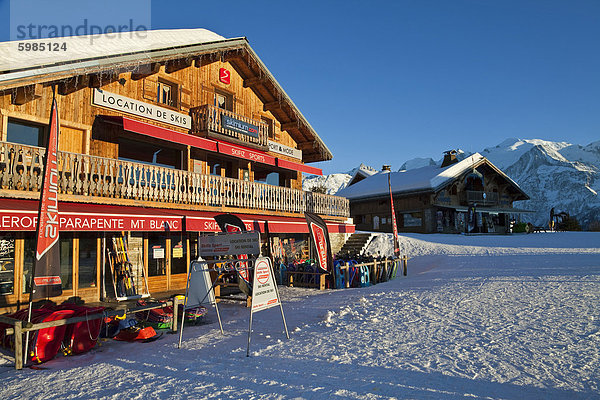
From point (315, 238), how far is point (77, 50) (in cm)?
965

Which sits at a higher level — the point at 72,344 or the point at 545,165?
the point at 545,165

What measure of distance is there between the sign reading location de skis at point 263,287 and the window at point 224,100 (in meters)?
11.6

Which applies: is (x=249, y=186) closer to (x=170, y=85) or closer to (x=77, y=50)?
(x=170, y=85)

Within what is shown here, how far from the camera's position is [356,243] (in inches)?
897

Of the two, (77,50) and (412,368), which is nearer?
(412,368)

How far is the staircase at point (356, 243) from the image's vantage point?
21895 mm

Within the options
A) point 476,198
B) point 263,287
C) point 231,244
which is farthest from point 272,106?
point 476,198

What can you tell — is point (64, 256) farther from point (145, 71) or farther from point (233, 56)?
point (233, 56)

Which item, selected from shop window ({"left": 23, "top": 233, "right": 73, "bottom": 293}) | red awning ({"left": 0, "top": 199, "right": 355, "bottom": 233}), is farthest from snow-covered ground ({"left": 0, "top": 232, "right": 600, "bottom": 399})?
shop window ({"left": 23, "top": 233, "right": 73, "bottom": 293})

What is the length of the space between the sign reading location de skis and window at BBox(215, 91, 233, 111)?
1155 centimetres

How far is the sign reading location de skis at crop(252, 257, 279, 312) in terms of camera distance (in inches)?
263

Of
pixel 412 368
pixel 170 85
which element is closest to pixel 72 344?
pixel 412 368

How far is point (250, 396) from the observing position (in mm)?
4535

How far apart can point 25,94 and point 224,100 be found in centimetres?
802
